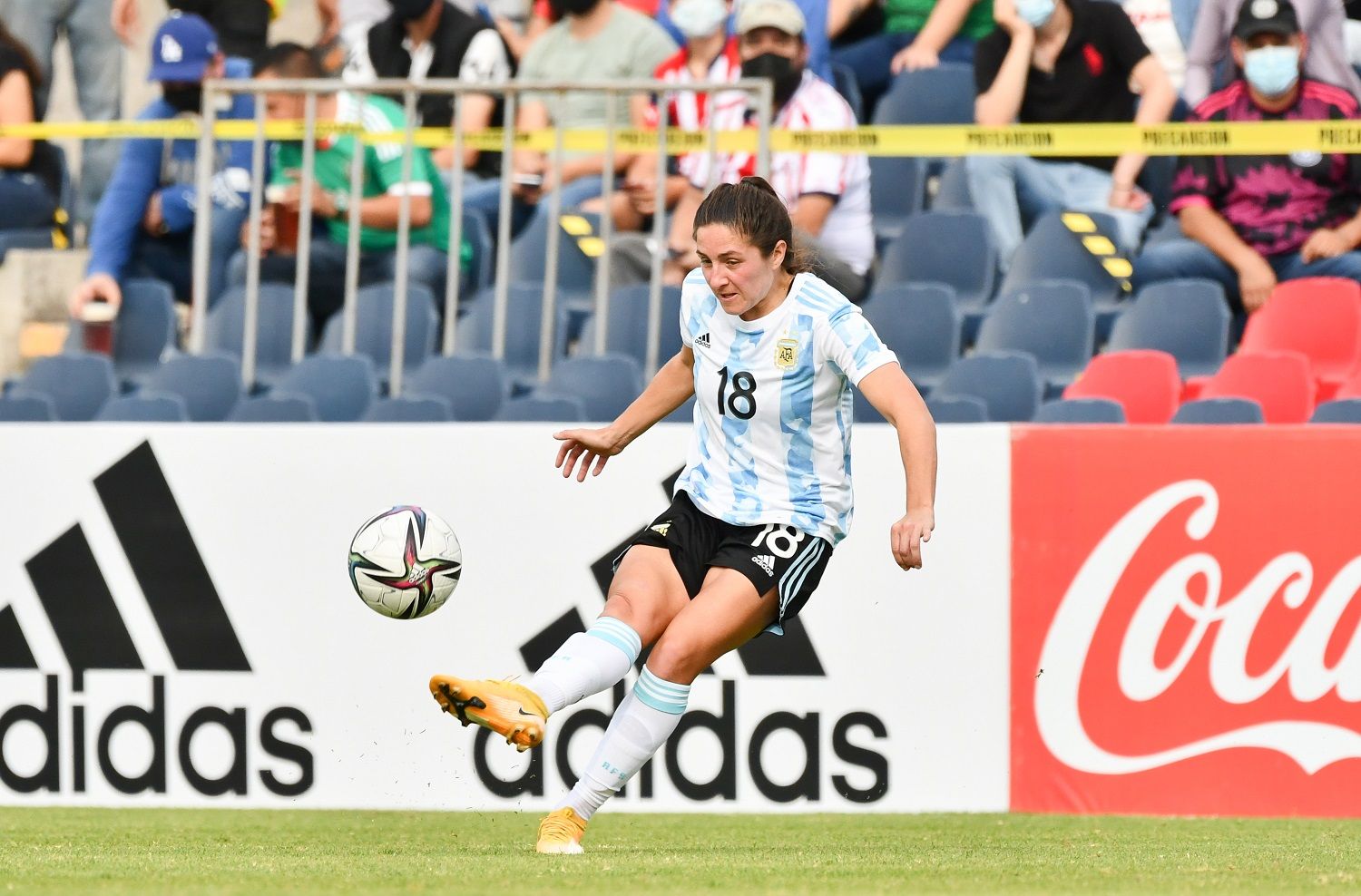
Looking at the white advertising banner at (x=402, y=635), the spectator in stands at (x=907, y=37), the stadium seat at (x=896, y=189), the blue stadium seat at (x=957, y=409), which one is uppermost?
the spectator in stands at (x=907, y=37)

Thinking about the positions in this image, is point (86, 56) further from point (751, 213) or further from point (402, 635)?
point (751, 213)

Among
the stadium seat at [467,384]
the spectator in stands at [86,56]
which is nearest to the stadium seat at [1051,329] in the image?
the stadium seat at [467,384]

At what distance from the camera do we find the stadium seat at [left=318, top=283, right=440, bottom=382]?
1009cm

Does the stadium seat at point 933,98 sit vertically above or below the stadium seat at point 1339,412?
above

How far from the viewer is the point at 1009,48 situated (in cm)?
1021

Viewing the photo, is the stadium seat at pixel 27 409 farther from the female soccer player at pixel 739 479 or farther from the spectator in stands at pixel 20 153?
the female soccer player at pixel 739 479

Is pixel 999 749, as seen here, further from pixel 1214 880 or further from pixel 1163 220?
pixel 1163 220

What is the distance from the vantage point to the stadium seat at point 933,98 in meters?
10.7

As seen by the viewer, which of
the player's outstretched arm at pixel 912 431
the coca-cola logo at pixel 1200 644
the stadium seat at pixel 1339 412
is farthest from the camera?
the stadium seat at pixel 1339 412

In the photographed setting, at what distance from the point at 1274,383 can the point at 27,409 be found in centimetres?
592

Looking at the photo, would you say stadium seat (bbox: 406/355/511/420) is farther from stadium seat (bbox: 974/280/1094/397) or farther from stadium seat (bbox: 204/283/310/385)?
stadium seat (bbox: 974/280/1094/397)

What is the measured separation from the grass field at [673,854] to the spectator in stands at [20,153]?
4892 millimetres

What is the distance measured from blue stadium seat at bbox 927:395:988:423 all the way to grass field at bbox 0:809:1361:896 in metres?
1.90

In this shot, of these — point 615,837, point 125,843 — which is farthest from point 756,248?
point 125,843
